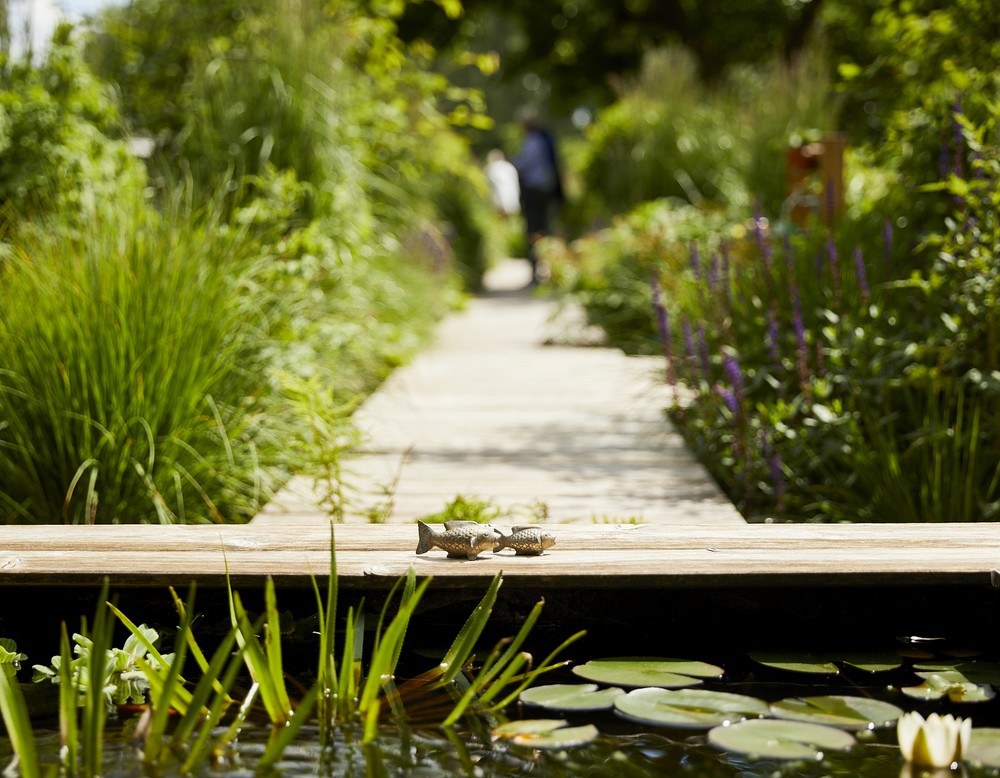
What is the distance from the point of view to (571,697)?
1.98 metres

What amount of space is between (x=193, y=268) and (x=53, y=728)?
1483 millimetres

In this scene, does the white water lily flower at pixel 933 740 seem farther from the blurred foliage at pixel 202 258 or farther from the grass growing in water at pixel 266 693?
the blurred foliage at pixel 202 258

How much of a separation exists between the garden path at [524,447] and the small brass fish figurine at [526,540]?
1.64 feet

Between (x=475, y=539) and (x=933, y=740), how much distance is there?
86 centimetres

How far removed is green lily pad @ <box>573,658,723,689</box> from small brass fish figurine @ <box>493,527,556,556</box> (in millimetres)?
228

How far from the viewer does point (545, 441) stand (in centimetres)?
418

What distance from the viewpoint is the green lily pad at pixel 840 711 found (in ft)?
6.14

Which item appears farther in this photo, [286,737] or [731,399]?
[731,399]

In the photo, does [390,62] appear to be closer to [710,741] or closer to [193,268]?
[193,268]

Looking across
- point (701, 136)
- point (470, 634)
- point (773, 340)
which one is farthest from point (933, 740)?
point (701, 136)

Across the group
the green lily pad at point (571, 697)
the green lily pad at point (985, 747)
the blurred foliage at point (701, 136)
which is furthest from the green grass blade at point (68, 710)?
the blurred foliage at point (701, 136)

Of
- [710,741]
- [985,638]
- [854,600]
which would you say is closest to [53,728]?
[710,741]

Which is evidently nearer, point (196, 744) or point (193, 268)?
point (196, 744)

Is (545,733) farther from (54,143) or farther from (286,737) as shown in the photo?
(54,143)
